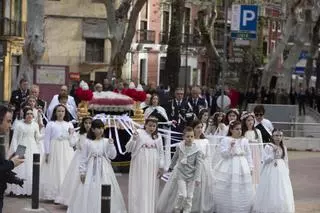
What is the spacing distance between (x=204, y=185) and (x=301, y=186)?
4.84 m

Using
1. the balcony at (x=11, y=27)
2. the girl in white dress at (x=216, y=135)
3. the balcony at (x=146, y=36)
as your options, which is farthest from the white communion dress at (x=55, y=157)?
the balcony at (x=146, y=36)

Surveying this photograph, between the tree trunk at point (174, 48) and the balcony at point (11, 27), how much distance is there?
14.5 m

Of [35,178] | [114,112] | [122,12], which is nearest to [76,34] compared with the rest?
[122,12]

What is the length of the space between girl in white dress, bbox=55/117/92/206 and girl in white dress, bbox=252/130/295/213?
9.36ft

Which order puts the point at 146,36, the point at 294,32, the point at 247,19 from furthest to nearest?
the point at 146,36, the point at 294,32, the point at 247,19

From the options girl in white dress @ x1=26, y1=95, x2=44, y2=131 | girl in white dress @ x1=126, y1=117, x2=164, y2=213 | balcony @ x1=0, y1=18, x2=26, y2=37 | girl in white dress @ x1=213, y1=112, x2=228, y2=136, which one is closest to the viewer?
girl in white dress @ x1=126, y1=117, x2=164, y2=213

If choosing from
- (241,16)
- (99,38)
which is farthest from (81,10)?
(241,16)

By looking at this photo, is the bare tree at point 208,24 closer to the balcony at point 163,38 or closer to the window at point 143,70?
the balcony at point 163,38

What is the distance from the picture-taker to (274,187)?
1271 cm

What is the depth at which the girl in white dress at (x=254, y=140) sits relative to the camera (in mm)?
13398

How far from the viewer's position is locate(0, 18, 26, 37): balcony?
1833 inches

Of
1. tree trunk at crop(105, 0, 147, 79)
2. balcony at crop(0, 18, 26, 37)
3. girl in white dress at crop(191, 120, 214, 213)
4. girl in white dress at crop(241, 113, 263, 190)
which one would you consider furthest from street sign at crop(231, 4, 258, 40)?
balcony at crop(0, 18, 26, 37)

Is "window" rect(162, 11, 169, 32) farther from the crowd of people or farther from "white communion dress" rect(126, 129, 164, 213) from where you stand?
"white communion dress" rect(126, 129, 164, 213)

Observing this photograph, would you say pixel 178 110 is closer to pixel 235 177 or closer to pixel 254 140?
pixel 254 140
